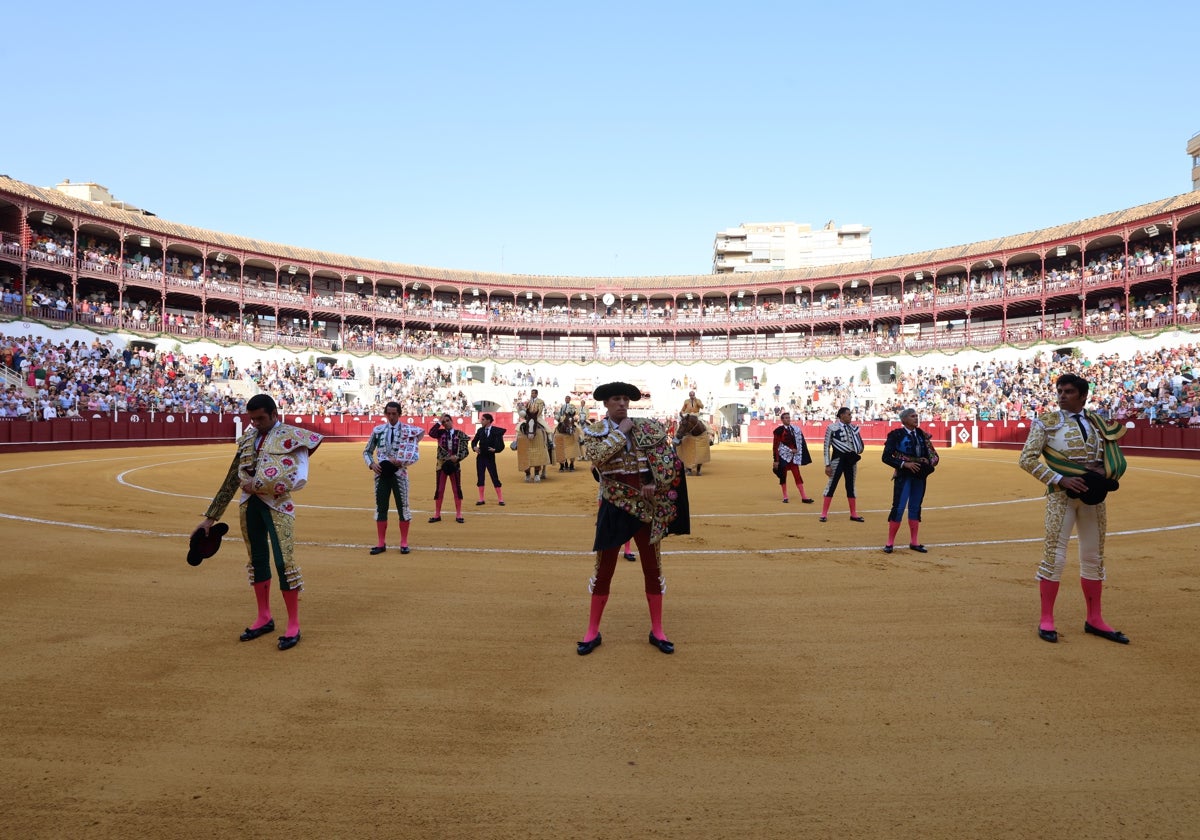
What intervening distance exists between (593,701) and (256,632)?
2.45 metres

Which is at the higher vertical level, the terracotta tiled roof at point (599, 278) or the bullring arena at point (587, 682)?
the terracotta tiled roof at point (599, 278)

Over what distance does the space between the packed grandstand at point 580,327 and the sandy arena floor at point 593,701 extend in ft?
79.3

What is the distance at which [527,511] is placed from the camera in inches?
411

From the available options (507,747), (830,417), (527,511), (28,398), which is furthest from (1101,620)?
(830,417)

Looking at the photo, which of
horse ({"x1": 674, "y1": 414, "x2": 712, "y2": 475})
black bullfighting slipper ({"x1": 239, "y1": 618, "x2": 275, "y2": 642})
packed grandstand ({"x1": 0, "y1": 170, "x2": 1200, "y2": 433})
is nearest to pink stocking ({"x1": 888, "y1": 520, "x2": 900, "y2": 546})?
black bullfighting slipper ({"x1": 239, "y1": 618, "x2": 275, "y2": 642})

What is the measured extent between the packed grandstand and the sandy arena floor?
24.2 meters

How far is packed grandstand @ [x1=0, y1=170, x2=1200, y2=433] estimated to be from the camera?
31.1 m

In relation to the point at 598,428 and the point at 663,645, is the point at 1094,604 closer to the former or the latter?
the point at 663,645

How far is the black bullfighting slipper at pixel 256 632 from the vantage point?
4.44m

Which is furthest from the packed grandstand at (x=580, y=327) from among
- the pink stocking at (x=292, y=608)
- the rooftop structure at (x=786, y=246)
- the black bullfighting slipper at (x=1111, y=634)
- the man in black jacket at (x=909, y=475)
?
the rooftop structure at (x=786, y=246)

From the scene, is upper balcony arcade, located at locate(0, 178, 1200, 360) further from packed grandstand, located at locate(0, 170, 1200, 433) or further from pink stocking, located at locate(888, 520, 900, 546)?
pink stocking, located at locate(888, 520, 900, 546)

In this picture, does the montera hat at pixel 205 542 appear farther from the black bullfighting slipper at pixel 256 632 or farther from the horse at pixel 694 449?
the horse at pixel 694 449

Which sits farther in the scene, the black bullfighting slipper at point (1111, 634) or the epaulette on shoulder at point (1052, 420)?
the epaulette on shoulder at point (1052, 420)

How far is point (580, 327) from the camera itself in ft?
167
